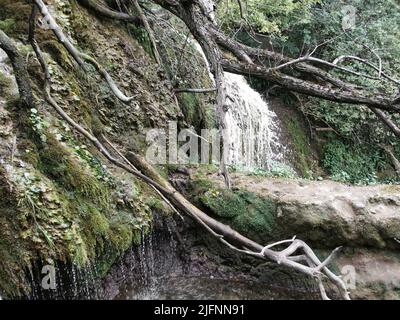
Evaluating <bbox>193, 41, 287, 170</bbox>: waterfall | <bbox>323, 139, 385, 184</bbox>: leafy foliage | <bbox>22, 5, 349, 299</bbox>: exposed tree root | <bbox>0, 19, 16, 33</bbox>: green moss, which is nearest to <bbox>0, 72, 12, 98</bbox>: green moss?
<bbox>22, 5, 349, 299</bbox>: exposed tree root

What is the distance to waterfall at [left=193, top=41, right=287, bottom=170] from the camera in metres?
8.35

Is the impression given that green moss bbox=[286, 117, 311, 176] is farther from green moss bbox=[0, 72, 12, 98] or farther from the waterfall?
green moss bbox=[0, 72, 12, 98]

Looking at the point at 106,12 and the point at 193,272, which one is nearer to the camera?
the point at 193,272

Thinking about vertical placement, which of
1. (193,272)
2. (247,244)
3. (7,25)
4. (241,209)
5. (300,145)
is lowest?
(193,272)

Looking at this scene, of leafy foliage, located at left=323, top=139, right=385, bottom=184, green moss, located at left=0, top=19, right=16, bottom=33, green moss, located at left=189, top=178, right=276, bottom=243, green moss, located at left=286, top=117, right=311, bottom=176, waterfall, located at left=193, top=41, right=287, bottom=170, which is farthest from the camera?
leafy foliage, located at left=323, top=139, right=385, bottom=184

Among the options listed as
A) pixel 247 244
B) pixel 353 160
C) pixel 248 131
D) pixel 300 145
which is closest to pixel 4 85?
pixel 247 244

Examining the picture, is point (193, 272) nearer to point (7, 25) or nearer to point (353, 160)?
point (7, 25)

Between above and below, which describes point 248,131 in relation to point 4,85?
above

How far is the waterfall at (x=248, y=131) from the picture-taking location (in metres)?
8.35

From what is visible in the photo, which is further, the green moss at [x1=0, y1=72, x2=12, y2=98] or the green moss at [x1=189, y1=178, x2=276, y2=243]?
the green moss at [x1=189, y1=178, x2=276, y2=243]

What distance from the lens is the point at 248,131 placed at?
8586 millimetres

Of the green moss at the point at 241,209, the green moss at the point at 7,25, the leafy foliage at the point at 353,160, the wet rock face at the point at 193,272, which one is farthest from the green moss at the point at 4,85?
the leafy foliage at the point at 353,160

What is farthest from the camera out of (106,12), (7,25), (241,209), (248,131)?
(248,131)

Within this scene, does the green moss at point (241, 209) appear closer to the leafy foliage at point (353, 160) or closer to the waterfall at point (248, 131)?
the waterfall at point (248, 131)
